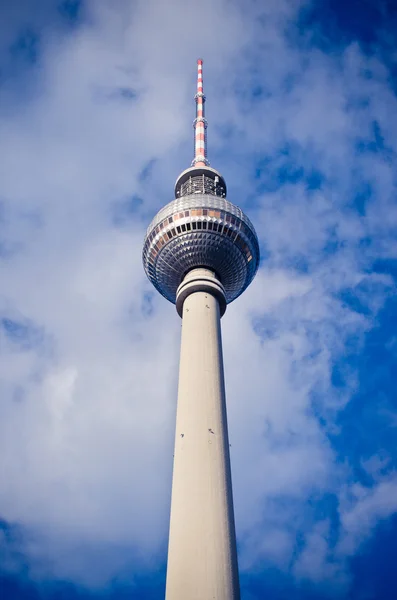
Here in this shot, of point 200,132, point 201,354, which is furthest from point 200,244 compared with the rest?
point 200,132

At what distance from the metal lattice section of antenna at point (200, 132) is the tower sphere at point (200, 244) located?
411 inches

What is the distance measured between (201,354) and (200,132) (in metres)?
34.6

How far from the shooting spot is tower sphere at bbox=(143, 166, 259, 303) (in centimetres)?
5059

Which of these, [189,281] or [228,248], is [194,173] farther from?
[189,281]

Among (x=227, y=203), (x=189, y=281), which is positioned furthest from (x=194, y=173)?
(x=189, y=281)

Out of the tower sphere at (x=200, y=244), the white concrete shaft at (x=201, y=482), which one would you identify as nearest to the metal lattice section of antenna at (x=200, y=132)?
the tower sphere at (x=200, y=244)

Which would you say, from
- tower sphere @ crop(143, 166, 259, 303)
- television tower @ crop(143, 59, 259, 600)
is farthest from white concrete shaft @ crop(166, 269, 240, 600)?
tower sphere @ crop(143, 166, 259, 303)

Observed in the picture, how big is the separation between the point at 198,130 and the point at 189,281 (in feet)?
86.3

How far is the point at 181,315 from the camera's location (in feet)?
162

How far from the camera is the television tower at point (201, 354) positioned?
31.5 meters

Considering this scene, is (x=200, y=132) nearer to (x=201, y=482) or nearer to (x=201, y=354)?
(x=201, y=354)

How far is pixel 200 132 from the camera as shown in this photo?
218 feet

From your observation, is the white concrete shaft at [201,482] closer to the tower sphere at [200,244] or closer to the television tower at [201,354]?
the television tower at [201,354]

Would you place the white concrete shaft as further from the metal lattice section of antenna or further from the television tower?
the metal lattice section of antenna
